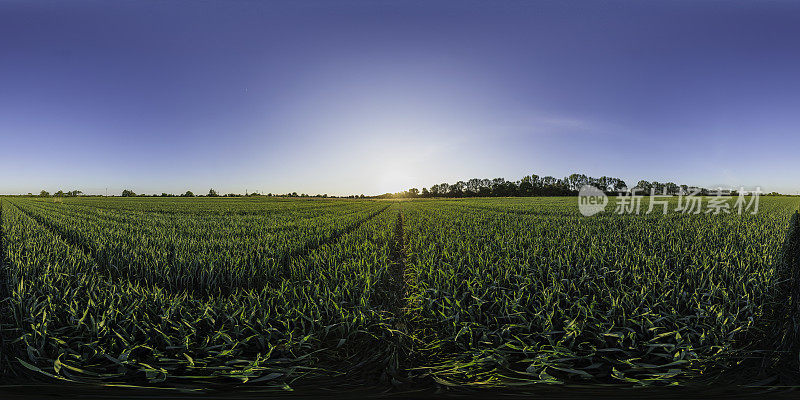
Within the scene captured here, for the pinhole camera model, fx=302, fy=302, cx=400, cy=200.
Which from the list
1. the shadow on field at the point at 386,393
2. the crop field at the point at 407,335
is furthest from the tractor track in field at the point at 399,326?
the shadow on field at the point at 386,393

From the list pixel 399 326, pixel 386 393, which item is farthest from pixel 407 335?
pixel 386 393

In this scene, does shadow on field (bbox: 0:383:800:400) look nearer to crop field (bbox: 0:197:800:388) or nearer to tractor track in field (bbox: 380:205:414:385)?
crop field (bbox: 0:197:800:388)

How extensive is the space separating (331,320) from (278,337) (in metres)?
0.51

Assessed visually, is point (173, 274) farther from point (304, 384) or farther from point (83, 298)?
point (304, 384)

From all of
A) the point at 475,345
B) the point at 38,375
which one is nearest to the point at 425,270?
the point at 475,345

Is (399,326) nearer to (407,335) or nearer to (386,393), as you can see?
(407,335)

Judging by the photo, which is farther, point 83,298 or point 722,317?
point 83,298

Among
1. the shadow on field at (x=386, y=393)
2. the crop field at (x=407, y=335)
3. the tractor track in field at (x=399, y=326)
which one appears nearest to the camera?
the shadow on field at (x=386, y=393)

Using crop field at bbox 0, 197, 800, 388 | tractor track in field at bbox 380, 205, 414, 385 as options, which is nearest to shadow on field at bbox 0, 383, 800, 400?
crop field at bbox 0, 197, 800, 388

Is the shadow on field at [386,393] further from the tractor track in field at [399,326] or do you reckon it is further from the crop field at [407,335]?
the tractor track in field at [399,326]

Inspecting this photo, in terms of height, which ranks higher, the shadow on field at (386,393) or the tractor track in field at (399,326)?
the tractor track in field at (399,326)

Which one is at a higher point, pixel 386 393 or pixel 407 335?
pixel 407 335

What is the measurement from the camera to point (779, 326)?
3260mm

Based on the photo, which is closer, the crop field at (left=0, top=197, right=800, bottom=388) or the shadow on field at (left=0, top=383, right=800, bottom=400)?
the shadow on field at (left=0, top=383, right=800, bottom=400)
